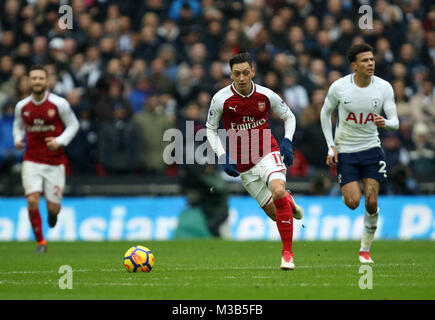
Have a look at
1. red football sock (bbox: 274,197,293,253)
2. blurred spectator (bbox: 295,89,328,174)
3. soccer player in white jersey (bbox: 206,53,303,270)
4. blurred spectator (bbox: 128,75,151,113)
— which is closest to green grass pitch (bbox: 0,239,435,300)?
red football sock (bbox: 274,197,293,253)

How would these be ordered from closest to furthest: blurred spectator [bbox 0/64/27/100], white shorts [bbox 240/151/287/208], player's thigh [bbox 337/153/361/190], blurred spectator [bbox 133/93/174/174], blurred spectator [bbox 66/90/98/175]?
white shorts [bbox 240/151/287/208] < player's thigh [bbox 337/153/361/190] < blurred spectator [bbox 133/93/174/174] < blurred spectator [bbox 66/90/98/175] < blurred spectator [bbox 0/64/27/100]

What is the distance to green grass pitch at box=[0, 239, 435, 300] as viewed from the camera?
9.18 meters

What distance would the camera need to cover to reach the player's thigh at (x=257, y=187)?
1219cm

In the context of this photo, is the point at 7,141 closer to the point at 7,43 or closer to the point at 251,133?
the point at 7,43

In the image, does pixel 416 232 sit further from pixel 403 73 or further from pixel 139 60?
pixel 139 60

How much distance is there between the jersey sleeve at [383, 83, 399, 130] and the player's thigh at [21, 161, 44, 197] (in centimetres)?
642

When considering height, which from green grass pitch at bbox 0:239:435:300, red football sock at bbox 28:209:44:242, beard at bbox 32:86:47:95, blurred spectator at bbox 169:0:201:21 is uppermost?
blurred spectator at bbox 169:0:201:21

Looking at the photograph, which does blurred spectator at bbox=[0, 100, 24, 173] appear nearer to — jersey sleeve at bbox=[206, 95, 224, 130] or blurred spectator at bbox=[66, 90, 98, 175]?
blurred spectator at bbox=[66, 90, 98, 175]

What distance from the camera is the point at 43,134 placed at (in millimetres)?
16094

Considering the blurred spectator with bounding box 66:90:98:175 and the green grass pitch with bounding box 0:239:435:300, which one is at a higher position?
the blurred spectator with bounding box 66:90:98:175

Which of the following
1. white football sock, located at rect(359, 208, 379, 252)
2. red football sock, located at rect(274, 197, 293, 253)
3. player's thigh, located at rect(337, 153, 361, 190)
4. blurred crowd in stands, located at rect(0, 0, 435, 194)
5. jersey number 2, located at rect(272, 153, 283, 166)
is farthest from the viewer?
blurred crowd in stands, located at rect(0, 0, 435, 194)

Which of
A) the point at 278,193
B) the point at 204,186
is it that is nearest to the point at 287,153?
the point at 278,193

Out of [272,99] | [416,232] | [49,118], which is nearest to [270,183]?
→ [272,99]

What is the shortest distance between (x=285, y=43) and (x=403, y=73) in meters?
3.05
